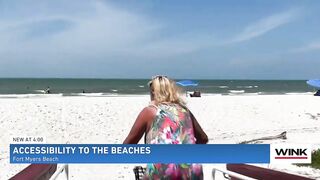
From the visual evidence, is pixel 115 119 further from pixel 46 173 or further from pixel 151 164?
pixel 151 164

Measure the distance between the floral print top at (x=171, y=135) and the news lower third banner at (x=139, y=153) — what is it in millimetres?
40

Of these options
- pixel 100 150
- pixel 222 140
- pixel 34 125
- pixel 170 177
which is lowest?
pixel 170 177

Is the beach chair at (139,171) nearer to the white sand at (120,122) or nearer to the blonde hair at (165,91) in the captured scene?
the blonde hair at (165,91)

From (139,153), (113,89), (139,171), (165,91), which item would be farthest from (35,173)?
(113,89)

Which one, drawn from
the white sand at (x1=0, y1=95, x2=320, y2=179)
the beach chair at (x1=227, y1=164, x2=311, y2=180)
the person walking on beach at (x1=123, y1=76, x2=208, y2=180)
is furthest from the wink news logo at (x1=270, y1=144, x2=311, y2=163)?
the white sand at (x1=0, y1=95, x2=320, y2=179)

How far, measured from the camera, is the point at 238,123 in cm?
2131

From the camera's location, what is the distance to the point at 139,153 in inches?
134

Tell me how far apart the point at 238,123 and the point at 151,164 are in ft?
60.4

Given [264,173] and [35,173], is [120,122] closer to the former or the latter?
[264,173]

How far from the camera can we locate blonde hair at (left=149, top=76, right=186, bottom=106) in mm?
3287

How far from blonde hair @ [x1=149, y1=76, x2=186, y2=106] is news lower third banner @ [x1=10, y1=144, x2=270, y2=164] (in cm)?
30

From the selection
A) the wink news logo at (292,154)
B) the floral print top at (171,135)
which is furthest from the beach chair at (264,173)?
the floral print top at (171,135)

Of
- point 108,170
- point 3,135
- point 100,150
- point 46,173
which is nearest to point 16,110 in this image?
point 3,135

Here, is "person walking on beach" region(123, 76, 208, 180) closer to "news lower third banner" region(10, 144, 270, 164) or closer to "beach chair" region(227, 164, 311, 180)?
"news lower third banner" region(10, 144, 270, 164)
